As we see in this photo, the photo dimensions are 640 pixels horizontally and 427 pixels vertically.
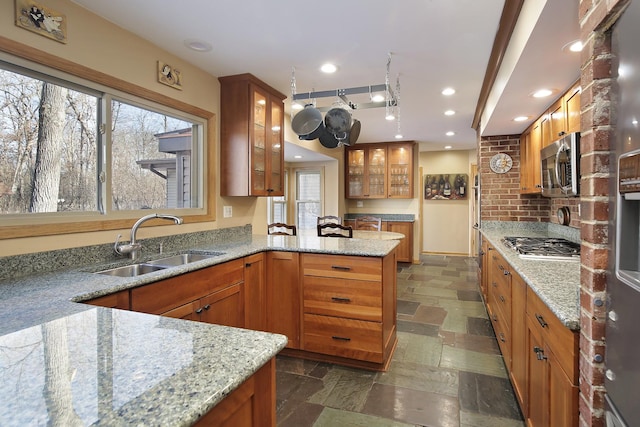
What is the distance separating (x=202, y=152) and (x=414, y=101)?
236 cm

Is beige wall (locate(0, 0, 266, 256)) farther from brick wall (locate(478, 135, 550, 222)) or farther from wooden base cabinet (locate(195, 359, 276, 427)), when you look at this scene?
brick wall (locate(478, 135, 550, 222))

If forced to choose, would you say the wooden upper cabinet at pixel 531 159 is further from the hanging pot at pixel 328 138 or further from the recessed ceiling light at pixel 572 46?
the hanging pot at pixel 328 138

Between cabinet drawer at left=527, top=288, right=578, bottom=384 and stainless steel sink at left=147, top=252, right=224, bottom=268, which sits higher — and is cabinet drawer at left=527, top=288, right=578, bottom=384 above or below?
below

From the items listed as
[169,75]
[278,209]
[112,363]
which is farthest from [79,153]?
[278,209]

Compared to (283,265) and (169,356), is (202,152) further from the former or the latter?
(169,356)

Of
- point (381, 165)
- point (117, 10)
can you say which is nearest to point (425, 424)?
point (117, 10)

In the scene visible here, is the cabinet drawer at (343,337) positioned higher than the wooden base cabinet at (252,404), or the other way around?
the wooden base cabinet at (252,404)

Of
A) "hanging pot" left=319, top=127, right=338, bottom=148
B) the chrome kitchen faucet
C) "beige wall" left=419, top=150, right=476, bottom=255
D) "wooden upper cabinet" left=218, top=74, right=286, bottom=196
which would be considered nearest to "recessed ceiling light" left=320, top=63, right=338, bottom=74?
"hanging pot" left=319, top=127, right=338, bottom=148

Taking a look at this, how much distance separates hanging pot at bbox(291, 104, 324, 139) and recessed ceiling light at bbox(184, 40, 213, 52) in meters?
0.83

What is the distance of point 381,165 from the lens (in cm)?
670

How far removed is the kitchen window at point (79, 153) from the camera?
180 centimetres

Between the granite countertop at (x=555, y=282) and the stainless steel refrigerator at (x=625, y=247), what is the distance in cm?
22

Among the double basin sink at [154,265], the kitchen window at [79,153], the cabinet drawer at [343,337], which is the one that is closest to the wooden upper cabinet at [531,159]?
the cabinet drawer at [343,337]

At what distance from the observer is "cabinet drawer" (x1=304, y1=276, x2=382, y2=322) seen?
247 centimetres
